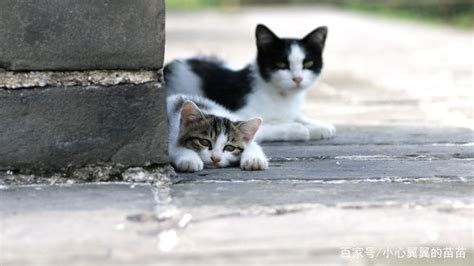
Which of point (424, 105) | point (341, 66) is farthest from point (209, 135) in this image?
point (341, 66)

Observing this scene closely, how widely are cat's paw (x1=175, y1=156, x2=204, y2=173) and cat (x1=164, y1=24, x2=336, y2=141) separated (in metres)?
1.09

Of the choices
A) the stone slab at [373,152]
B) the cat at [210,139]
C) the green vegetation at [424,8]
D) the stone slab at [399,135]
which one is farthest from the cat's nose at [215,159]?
the green vegetation at [424,8]

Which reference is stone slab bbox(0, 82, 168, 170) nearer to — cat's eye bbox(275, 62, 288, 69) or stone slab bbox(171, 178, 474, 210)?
stone slab bbox(171, 178, 474, 210)

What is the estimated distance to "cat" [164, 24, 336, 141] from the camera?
3.88 meters

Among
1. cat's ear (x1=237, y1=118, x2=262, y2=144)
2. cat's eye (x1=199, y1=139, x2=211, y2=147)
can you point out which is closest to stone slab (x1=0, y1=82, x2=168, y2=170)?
cat's eye (x1=199, y1=139, x2=211, y2=147)

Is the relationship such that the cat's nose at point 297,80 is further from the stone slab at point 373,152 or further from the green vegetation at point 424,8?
the green vegetation at point 424,8

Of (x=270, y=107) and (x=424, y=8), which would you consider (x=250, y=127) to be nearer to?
(x=270, y=107)

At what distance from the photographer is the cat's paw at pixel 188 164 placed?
104 inches

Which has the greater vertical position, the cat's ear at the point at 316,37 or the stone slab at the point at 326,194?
the cat's ear at the point at 316,37

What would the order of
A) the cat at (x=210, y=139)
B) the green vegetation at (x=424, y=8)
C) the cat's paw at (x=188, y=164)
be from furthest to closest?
the green vegetation at (x=424, y=8), the cat at (x=210, y=139), the cat's paw at (x=188, y=164)

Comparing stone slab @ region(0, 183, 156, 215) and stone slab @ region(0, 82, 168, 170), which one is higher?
stone slab @ region(0, 82, 168, 170)

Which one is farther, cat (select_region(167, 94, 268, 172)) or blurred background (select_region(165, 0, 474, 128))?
blurred background (select_region(165, 0, 474, 128))

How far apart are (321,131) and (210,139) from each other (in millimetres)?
724

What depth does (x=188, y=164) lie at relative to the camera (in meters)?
2.67
